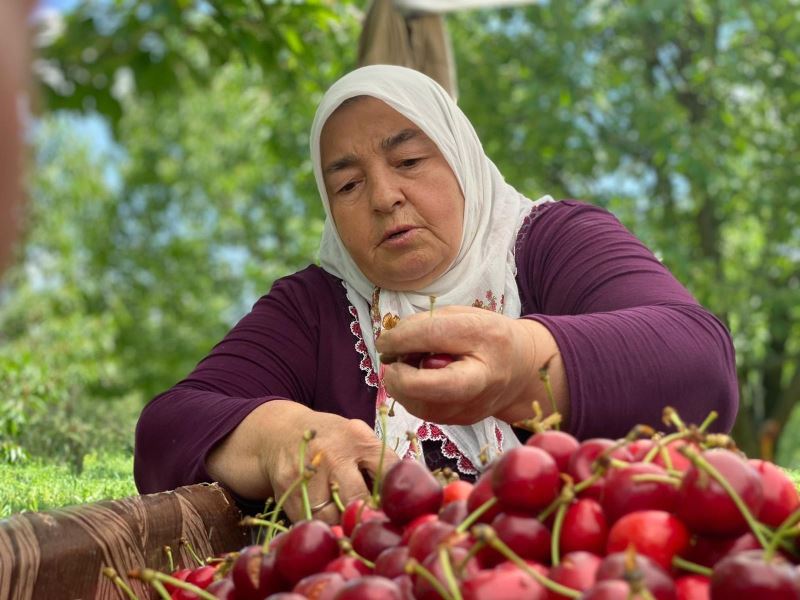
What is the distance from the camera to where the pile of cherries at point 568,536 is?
895 mm

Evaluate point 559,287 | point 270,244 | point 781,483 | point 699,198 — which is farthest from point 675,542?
point 270,244

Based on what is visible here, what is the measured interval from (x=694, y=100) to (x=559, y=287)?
958cm

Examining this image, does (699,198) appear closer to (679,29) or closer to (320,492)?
(679,29)

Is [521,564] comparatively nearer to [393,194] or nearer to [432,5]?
[393,194]

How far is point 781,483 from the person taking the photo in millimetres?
1028

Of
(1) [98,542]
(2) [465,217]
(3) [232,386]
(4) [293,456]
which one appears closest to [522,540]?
(1) [98,542]

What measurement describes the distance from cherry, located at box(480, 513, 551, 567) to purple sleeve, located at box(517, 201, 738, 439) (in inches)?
28.4

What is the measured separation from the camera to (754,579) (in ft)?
2.71

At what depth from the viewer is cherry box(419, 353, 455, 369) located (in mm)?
1502

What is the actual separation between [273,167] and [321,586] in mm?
15616

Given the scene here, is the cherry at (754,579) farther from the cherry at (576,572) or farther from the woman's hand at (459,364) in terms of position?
the woman's hand at (459,364)

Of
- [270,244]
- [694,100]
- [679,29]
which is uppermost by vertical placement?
[679,29]

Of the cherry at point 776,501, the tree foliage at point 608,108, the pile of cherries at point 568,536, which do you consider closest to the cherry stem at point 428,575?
the pile of cherries at point 568,536

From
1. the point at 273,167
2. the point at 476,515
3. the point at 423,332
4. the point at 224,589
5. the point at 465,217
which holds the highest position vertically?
the point at 273,167
